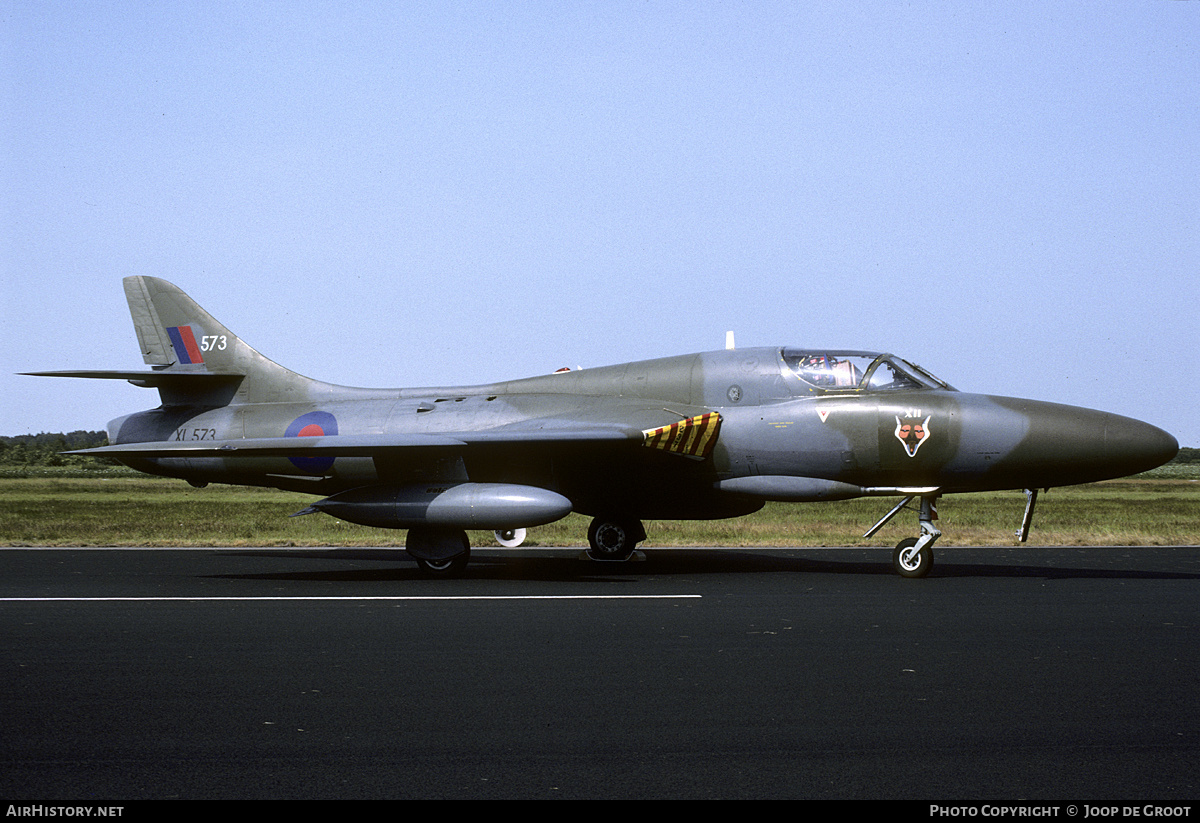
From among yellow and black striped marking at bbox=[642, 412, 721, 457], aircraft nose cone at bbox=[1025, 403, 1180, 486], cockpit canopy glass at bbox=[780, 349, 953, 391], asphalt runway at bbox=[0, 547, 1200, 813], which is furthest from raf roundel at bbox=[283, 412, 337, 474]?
aircraft nose cone at bbox=[1025, 403, 1180, 486]

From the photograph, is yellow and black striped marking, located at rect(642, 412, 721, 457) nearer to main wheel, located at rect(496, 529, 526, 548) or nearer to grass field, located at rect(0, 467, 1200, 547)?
main wheel, located at rect(496, 529, 526, 548)

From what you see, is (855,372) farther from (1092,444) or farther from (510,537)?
(510,537)

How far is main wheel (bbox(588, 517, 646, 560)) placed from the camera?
16.9 m

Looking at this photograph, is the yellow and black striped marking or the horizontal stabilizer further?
the horizontal stabilizer

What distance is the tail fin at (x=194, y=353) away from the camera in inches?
740

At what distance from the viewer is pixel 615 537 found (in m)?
16.9

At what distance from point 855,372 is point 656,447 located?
2.77 metres

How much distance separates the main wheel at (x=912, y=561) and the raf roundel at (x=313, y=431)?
8299mm

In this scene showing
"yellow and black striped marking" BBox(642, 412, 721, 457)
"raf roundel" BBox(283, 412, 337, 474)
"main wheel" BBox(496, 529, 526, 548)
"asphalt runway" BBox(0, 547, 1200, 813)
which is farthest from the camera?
"main wheel" BBox(496, 529, 526, 548)

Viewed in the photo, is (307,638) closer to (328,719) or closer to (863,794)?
(328,719)

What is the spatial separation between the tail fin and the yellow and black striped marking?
22.7 ft

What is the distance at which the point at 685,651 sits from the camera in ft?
27.0

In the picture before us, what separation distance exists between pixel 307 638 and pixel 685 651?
9.85 feet
